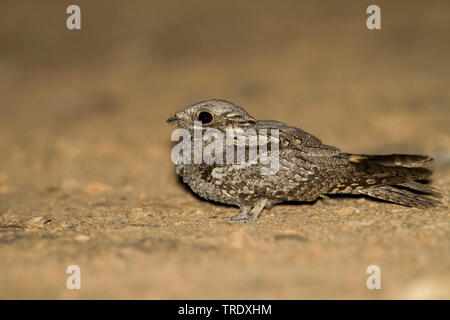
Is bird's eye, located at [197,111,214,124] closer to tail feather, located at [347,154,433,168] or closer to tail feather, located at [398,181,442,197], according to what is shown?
tail feather, located at [347,154,433,168]

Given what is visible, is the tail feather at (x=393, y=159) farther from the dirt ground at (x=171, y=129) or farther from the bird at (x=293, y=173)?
the dirt ground at (x=171, y=129)

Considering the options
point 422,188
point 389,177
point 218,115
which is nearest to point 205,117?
point 218,115

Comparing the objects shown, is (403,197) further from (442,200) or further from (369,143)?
(369,143)

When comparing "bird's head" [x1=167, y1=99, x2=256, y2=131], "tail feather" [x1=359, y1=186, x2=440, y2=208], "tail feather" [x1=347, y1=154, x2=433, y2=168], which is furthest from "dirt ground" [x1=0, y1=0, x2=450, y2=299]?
"bird's head" [x1=167, y1=99, x2=256, y2=131]

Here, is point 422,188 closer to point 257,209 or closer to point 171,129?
point 257,209

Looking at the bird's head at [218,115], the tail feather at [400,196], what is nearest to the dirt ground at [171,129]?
the tail feather at [400,196]

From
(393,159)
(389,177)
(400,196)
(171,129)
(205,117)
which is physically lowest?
(400,196)

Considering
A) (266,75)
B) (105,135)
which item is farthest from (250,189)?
(266,75)
